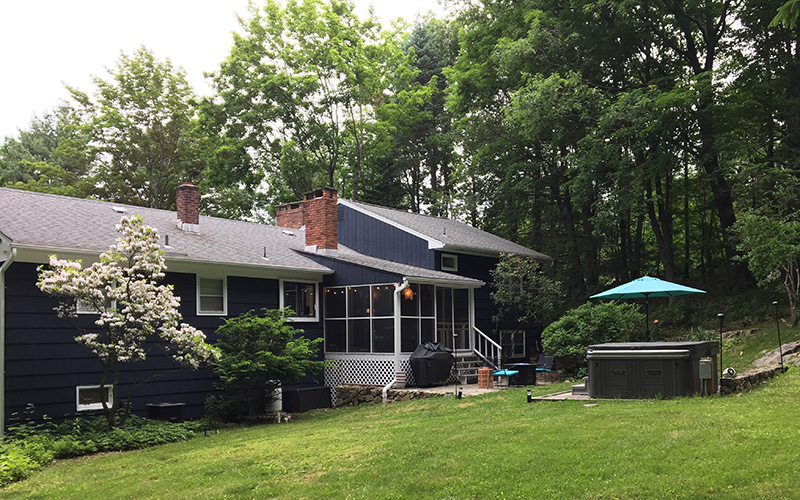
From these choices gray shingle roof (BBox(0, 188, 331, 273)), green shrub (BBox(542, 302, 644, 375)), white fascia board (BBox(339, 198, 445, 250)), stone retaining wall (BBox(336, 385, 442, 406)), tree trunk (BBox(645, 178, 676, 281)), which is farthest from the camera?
tree trunk (BBox(645, 178, 676, 281))

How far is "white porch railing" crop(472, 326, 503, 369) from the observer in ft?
64.7

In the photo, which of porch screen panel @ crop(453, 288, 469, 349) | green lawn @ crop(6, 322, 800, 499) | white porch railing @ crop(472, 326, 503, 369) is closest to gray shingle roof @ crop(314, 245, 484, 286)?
porch screen panel @ crop(453, 288, 469, 349)

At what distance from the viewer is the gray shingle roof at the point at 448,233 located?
20922mm

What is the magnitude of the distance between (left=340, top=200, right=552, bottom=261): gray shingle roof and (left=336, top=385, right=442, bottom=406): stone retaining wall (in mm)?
5293

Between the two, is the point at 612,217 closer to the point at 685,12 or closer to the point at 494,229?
the point at 685,12

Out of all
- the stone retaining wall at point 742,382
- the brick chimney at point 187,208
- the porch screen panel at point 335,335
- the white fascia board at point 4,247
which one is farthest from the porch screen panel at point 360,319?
the stone retaining wall at point 742,382

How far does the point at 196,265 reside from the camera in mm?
15406

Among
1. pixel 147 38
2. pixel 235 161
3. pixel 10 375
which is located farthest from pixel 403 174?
pixel 10 375

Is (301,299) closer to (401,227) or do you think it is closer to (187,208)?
(187,208)

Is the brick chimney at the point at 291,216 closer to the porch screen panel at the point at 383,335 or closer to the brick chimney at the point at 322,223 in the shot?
the brick chimney at the point at 322,223

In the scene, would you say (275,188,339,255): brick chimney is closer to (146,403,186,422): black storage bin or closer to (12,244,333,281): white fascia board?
(12,244,333,281): white fascia board

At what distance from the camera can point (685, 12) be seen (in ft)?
72.4

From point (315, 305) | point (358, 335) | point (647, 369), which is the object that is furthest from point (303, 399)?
point (647, 369)

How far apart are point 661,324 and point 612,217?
3.83 meters
